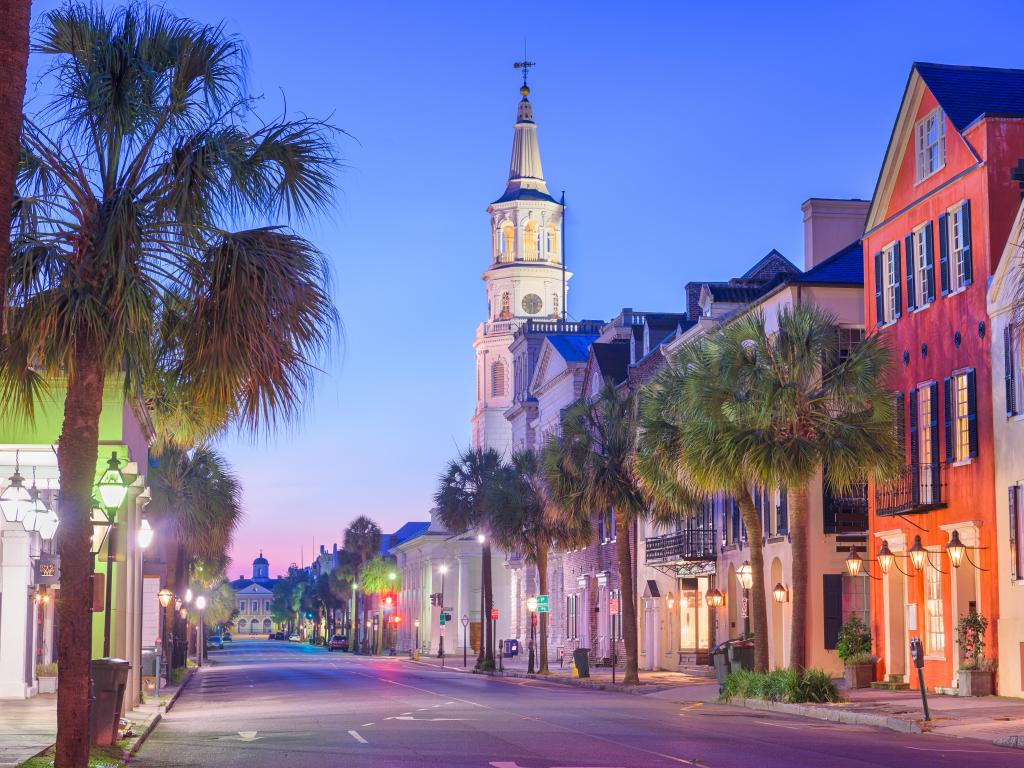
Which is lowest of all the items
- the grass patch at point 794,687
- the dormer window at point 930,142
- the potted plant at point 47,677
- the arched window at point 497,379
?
the potted plant at point 47,677

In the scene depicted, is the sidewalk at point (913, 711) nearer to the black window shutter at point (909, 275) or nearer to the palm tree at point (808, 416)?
the palm tree at point (808, 416)

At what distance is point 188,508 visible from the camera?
177 feet

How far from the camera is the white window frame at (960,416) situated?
3075cm

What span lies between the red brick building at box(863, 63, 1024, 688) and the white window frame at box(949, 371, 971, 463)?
0.04m

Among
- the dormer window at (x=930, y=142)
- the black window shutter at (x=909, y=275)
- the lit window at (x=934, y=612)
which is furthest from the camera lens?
the black window shutter at (x=909, y=275)

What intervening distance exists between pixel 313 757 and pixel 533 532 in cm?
3965

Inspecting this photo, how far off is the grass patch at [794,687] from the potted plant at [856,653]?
4907 mm

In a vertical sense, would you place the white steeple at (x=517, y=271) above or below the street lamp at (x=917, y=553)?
above

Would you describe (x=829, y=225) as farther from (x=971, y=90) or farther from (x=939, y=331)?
(x=939, y=331)

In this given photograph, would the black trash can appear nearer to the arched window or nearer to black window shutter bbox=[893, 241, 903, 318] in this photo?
black window shutter bbox=[893, 241, 903, 318]

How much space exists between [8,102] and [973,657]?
2451 centimetres

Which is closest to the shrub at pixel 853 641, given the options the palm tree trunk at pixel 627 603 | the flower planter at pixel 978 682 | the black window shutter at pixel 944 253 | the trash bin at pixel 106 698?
the palm tree trunk at pixel 627 603

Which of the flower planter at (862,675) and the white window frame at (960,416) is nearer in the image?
the white window frame at (960,416)

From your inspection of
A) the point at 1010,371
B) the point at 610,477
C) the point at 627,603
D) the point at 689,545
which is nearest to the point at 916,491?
the point at 1010,371
